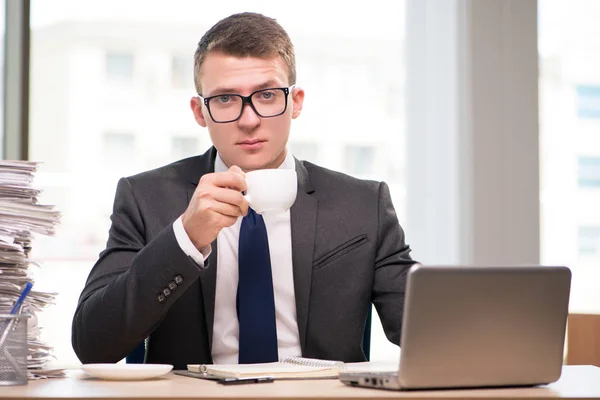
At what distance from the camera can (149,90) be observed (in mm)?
5230

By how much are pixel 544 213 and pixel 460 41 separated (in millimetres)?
739

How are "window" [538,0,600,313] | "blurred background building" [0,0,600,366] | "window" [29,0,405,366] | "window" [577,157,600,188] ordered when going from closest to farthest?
"blurred background building" [0,0,600,366], "window" [538,0,600,313], "window" [577,157,600,188], "window" [29,0,405,366]

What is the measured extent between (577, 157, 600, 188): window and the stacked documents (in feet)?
9.42

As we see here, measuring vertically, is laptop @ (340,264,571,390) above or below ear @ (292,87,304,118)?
below

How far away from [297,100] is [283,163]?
0.50 ft

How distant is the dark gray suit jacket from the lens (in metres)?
1.78

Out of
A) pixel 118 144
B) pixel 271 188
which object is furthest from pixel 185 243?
pixel 118 144

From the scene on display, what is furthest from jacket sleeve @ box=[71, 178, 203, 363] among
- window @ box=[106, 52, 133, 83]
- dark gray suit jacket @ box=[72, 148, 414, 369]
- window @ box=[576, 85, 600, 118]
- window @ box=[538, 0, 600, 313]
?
window @ box=[106, 52, 133, 83]

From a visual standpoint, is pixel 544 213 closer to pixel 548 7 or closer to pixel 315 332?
pixel 548 7

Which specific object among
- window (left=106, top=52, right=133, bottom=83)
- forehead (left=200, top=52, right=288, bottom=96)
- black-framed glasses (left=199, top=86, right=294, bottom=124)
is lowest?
black-framed glasses (left=199, top=86, right=294, bottom=124)

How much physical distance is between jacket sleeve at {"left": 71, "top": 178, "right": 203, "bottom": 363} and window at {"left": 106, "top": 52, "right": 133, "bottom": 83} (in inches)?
150

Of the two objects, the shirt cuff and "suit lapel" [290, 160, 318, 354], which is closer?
the shirt cuff

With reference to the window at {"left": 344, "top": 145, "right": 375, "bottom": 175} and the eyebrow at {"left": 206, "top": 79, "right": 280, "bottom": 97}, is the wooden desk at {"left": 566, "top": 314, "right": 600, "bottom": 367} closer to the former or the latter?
the eyebrow at {"left": 206, "top": 79, "right": 280, "bottom": 97}

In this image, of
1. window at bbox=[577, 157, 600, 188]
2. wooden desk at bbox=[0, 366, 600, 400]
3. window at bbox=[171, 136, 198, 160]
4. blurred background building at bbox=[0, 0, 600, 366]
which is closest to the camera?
wooden desk at bbox=[0, 366, 600, 400]
